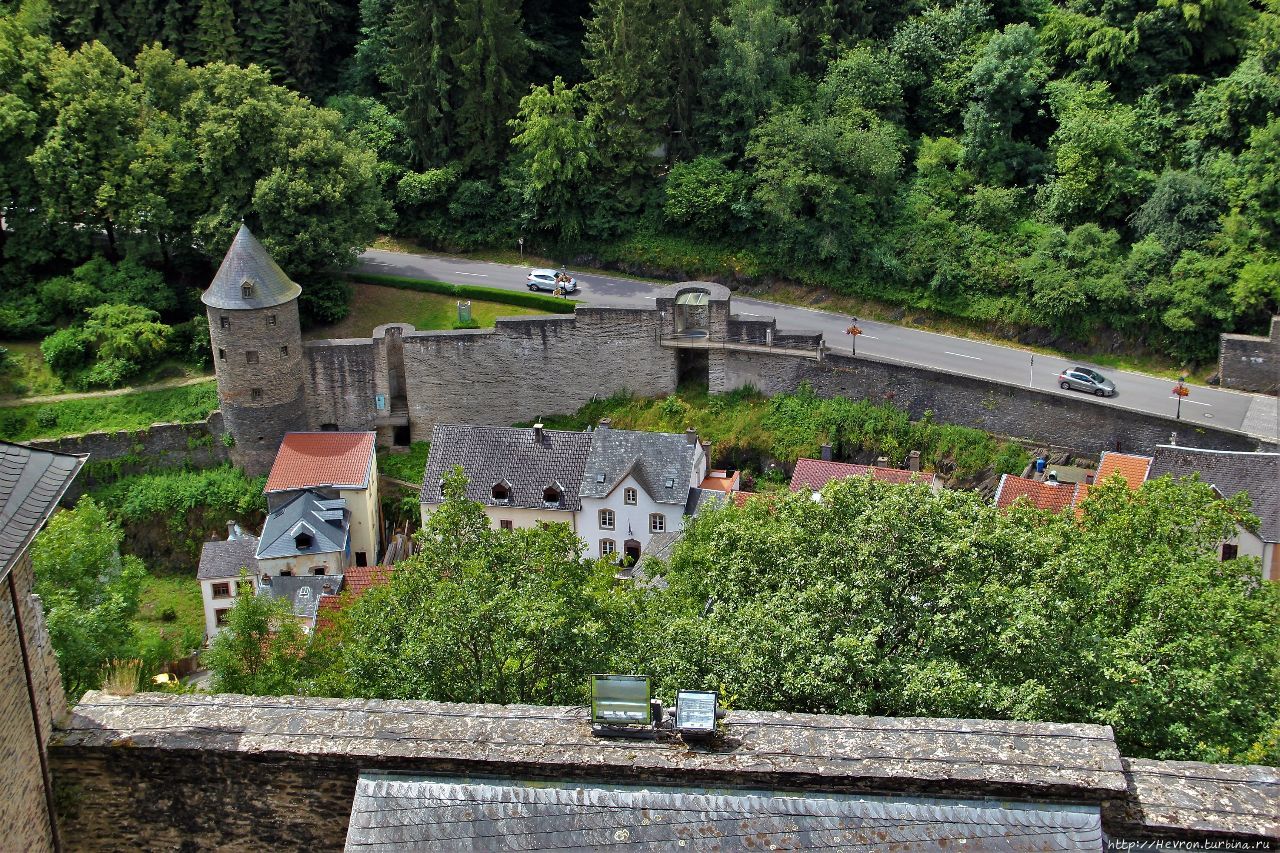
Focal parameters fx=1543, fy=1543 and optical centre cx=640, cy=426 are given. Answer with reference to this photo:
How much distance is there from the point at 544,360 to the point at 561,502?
4418 millimetres

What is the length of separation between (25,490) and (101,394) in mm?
29089

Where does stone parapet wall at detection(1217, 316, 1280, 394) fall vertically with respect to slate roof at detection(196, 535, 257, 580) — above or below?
above

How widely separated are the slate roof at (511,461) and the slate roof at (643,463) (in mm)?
553

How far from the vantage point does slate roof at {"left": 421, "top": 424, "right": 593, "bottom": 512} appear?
124 feet

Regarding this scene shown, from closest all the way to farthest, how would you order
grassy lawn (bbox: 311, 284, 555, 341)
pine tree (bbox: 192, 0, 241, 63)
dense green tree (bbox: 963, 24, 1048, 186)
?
1. grassy lawn (bbox: 311, 284, 555, 341)
2. dense green tree (bbox: 963, 24, 1048, 186)
3. pine tree (bbox: 192, 0, 241, 63)

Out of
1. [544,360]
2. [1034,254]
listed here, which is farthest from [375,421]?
[1034,254]

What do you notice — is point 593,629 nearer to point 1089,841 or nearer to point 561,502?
point 1089,841

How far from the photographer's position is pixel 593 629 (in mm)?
17969

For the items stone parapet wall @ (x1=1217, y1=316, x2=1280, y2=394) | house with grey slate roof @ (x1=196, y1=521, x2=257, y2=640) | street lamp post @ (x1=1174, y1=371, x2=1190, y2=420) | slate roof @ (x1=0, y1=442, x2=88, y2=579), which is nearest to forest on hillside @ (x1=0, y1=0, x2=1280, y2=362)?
stone parapet wall @ (x1=1217, y1=316, x2=1280, y2=394)

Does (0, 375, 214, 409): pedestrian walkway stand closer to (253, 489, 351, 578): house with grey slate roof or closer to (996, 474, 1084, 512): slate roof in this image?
(253, 489, 351, 578): house with grey slate roof

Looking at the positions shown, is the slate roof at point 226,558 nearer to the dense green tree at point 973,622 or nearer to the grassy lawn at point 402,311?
the grassy lawn at point 402,311

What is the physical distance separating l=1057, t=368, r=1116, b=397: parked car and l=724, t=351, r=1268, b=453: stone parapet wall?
3.82 feet

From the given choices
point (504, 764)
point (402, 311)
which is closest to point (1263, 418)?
point (402, 311)

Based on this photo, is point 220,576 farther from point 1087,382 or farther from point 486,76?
point 1087,382
